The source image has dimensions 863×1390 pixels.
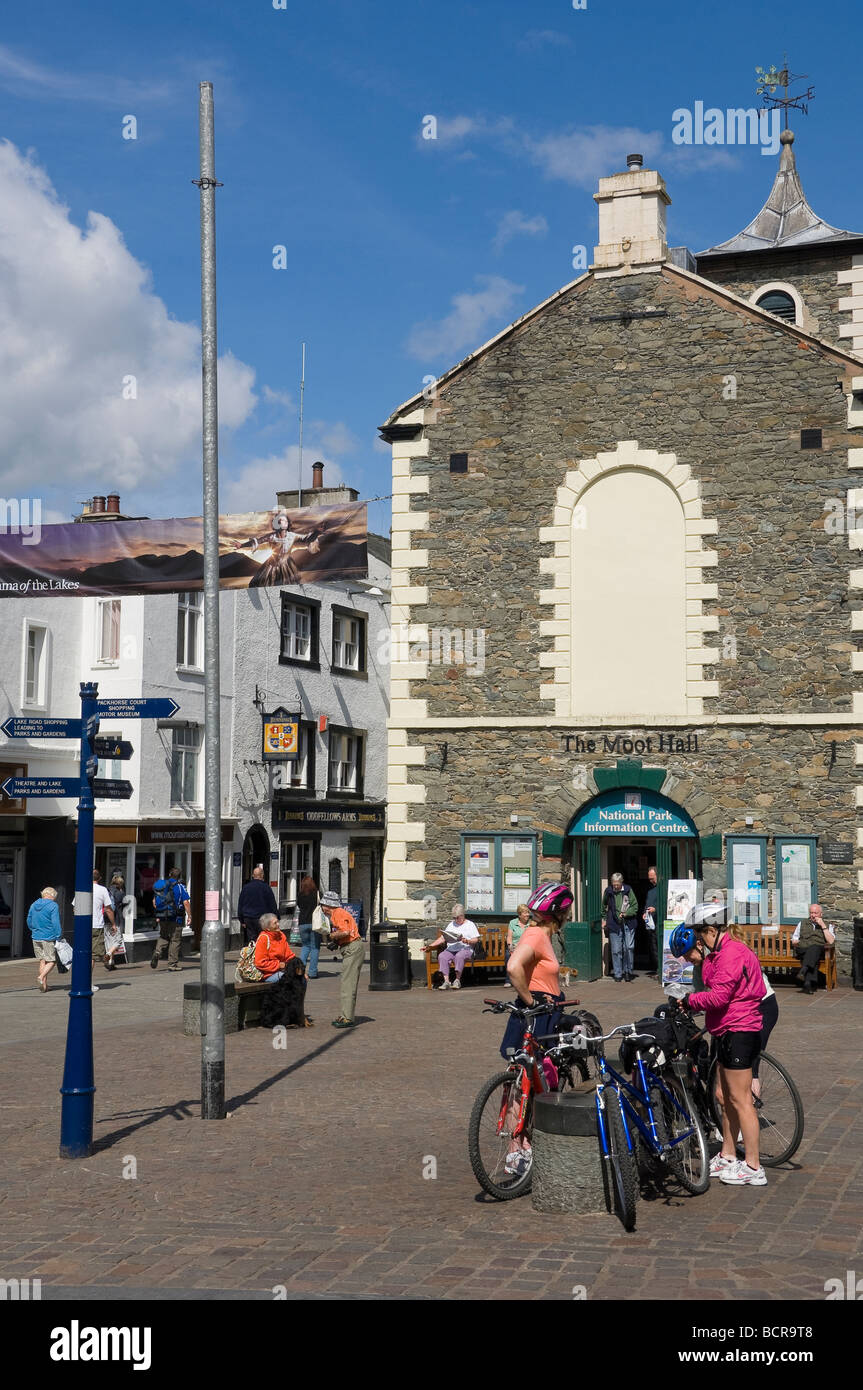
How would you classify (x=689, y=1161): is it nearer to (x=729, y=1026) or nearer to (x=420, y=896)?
(x=729, y=1026)

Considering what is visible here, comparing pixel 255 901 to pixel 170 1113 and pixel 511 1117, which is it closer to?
pixel 170 1113

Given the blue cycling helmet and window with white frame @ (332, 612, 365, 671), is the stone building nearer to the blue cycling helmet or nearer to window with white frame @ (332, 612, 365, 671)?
the blue cycling helmet

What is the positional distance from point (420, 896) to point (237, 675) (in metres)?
Answer: 14.4

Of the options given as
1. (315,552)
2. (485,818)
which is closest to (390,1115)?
(485,818)

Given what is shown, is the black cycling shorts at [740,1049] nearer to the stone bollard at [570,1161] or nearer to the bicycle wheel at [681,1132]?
the bicycle wheel at [681,1132]

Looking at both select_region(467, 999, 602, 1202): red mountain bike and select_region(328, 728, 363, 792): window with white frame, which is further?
select_region(328, 728, 363, 792): window with white frame

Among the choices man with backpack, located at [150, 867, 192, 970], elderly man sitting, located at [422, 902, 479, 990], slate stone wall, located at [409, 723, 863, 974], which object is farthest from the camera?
man with backpack, located at [150, 867, 192, 970]

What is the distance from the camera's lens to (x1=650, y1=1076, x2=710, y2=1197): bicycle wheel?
8.32 metres

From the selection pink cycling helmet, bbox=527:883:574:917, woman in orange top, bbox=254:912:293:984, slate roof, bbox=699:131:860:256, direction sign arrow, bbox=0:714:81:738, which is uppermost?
slate roof, bbox=699:131:860:256

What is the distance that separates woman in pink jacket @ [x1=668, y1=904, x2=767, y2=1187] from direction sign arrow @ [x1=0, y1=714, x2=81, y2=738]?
5.09m

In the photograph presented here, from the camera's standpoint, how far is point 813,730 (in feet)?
69.3

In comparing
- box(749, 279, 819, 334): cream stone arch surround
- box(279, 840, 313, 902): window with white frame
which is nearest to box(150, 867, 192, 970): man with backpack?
box(279, 840, 313, 902): window with white frame

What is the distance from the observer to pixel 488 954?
869 inches

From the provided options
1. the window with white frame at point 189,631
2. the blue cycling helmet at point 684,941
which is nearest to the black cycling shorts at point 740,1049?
the blue cycling helmet at point 684,941
